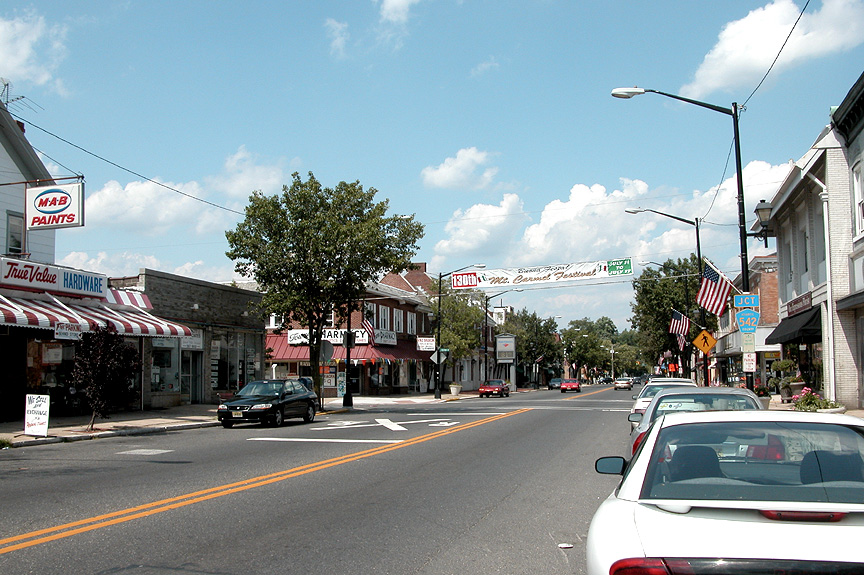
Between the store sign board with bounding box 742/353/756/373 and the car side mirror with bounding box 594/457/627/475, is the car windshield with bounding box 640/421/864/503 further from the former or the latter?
the store sign board with bounding box 742/353/756/373

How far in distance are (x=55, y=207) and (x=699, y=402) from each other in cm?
2033

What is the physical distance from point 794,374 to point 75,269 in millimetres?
27040

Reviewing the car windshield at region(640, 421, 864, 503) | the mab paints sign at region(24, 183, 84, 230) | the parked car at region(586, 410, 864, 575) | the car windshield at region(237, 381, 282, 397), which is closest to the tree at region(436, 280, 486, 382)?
the car windshield at region(237, 381, 282, 397)

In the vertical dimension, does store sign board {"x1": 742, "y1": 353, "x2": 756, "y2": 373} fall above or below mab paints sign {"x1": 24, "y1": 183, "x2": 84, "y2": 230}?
below

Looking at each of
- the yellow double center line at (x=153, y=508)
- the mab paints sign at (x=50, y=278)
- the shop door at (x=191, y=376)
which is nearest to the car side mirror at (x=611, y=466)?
the yellow double center line at (x=153, y=508)

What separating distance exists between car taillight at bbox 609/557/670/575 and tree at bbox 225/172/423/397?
27035 millimetres

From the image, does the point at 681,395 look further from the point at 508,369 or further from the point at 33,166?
the point at 508,369

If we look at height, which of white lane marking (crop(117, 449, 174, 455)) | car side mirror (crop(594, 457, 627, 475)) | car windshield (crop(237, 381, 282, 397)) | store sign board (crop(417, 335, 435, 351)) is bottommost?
white lane marking (crop(117, 449, 174, 455))

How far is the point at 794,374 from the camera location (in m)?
30.1

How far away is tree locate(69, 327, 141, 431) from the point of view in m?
19.4

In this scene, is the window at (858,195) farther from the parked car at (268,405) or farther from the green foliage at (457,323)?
the green foliage at (457,323)

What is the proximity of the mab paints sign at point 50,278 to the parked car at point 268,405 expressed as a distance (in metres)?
6.34

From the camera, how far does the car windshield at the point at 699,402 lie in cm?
1002

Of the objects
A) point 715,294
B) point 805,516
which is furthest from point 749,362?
point 805,516
